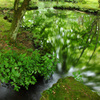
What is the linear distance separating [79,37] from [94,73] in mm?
5156

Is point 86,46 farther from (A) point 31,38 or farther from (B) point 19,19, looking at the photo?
(B) point 19,19

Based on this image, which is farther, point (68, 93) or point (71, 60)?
point (71, 60)

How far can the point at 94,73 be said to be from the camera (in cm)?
717

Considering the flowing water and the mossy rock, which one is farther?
the flowing water

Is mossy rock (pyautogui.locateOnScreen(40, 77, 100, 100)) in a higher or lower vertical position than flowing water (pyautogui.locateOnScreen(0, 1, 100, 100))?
higher

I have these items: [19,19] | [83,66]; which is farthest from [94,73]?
[19,19]

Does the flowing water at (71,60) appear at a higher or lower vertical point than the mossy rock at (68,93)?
lower

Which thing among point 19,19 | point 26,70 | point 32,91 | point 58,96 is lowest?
point 32,91

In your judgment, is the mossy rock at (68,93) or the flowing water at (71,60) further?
the flowing water at (71,60)

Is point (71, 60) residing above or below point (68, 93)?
below

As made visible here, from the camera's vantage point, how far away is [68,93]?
3.50m

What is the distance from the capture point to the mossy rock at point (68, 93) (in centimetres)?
335

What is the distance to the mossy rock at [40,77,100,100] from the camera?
3350 millimetres

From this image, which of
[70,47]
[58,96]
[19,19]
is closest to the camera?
[58,96]
